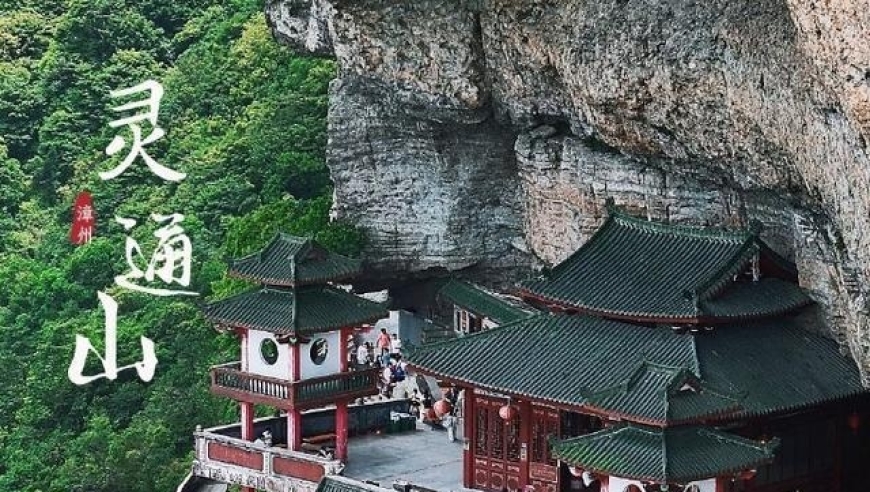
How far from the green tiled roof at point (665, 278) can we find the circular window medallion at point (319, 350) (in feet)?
11.3

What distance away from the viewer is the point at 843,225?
26031 mm

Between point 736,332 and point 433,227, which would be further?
point 433,227

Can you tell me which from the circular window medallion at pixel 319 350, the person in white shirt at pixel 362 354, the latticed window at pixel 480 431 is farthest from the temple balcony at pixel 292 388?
the person in white shirt at pixel 362 354

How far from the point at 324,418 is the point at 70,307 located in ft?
66.4

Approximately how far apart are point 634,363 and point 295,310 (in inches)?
225

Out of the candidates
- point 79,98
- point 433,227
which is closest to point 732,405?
point 433,227

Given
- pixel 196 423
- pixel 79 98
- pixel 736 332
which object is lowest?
pixel 196 423

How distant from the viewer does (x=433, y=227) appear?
38188mm

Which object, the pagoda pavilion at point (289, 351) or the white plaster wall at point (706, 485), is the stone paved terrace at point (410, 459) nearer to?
the pagoda pavilion at point (289, 351)

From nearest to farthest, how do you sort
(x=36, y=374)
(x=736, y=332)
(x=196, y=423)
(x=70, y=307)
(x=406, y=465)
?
(x=736, y=332), (x=406, y=465), (x=196, y=423), (x=36, y=374), (x=70, y=307)

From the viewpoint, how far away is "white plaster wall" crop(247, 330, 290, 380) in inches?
1206

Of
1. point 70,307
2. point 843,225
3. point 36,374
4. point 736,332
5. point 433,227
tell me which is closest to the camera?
point 843,225

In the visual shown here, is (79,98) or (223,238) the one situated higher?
(79,98)

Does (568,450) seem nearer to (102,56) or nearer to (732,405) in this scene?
(732,405)
